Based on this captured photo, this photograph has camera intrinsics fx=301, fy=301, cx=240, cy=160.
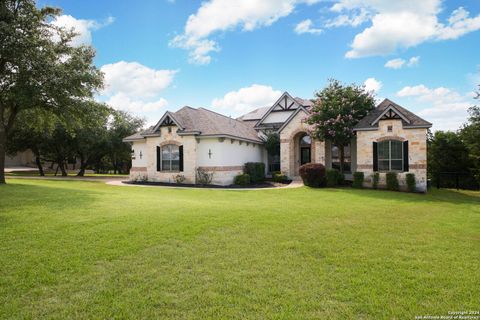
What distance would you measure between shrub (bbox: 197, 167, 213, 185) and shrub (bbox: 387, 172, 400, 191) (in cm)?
1113

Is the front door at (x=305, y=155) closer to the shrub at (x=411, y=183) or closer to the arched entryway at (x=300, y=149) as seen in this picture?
the arched entryway at (x=300, y=149)

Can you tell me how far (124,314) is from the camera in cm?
335

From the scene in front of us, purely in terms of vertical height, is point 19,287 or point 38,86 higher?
point 38,86

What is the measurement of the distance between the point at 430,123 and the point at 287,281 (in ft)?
57.0

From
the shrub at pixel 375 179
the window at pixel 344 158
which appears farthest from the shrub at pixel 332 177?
the window at pixel 344 158

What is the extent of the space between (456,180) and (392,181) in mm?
9458

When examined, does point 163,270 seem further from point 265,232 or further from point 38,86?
point 38,86

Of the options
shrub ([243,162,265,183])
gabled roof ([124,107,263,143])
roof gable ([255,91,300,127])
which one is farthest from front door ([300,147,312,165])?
roof gable ([255,91,300,127])

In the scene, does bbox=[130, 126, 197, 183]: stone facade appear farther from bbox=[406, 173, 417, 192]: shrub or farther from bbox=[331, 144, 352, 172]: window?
bbox=[406, 173, 417, 192]: shrub

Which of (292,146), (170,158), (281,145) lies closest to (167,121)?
(170,158)

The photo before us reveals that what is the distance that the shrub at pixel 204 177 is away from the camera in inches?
800

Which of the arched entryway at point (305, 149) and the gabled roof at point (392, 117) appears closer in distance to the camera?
the gabled roof at point (392, 117)

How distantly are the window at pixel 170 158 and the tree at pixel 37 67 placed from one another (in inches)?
234

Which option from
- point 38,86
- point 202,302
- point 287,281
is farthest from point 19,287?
point 38,86
